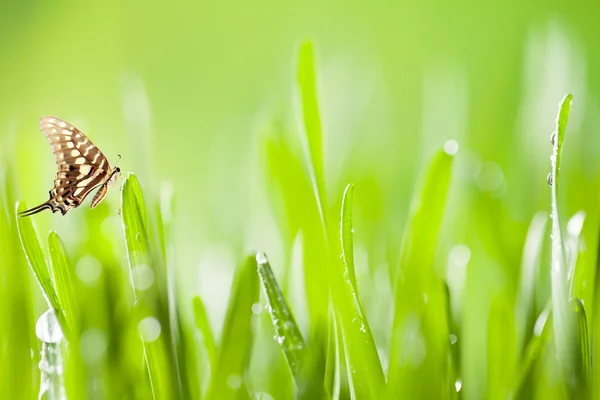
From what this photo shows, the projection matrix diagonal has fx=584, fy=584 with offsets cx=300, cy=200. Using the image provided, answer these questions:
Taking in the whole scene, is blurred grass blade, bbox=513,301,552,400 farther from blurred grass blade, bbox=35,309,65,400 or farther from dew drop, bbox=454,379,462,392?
blurred grass blade, bbox=35,309,65,400

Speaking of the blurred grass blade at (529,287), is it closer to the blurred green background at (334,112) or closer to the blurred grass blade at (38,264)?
the blurred green background at (334,112)

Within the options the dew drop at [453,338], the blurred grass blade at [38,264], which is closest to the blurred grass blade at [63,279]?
the blurred grass blade at [38,264]

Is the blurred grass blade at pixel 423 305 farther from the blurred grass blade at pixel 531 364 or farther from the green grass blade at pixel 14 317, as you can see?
the green grass blade at pixel 14 317

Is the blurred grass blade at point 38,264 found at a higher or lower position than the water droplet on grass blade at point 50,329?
higher

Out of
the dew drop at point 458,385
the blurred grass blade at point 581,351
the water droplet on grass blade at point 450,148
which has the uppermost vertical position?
the water droplet on grass blade at point 450,148

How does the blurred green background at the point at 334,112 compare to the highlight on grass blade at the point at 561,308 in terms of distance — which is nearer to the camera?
the highlight on grass blade at the point at 561,308

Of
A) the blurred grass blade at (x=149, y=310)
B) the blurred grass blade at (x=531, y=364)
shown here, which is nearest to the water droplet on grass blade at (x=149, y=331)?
the blurred grass blade at (x=149, y=310)

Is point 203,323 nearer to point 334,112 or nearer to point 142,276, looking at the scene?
point 142,276
